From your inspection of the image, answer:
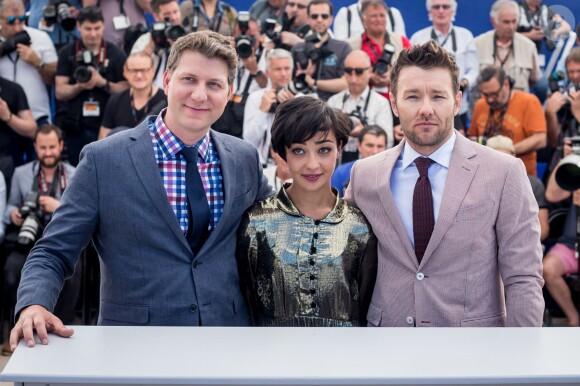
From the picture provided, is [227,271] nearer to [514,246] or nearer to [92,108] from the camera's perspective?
[514,246]

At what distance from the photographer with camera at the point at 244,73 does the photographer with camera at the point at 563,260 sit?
6.87 ft

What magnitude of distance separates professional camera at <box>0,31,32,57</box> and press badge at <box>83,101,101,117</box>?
588 mm

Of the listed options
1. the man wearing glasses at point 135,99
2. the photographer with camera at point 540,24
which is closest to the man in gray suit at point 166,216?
the man wearing glasses at point 135,99

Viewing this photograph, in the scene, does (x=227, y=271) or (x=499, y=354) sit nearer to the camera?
(x=499, y=354)

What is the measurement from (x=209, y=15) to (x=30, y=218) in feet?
6.59

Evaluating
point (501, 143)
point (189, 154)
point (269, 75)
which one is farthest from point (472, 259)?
point (269, 75)

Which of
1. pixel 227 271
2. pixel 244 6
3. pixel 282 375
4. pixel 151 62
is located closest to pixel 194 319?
pixel 227 271

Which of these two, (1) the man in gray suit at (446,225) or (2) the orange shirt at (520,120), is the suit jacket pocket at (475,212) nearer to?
(1) the man in gray suit at (446,225)

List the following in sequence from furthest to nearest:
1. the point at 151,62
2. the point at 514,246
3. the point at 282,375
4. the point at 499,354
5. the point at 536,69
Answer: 1. the point at 536,69
2. the point at 151,62
3. the point at 514,246
4. the point at 499,354
5. the point at 282,375

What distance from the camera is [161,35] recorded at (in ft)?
20.0

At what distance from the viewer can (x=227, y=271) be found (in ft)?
8.21

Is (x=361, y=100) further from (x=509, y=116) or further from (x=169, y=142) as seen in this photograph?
(x=169, y=142)

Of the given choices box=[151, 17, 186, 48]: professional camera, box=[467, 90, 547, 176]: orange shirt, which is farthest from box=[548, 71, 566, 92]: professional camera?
box=[151, 17, 186, 48]: professional camera

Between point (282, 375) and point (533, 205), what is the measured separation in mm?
1034
